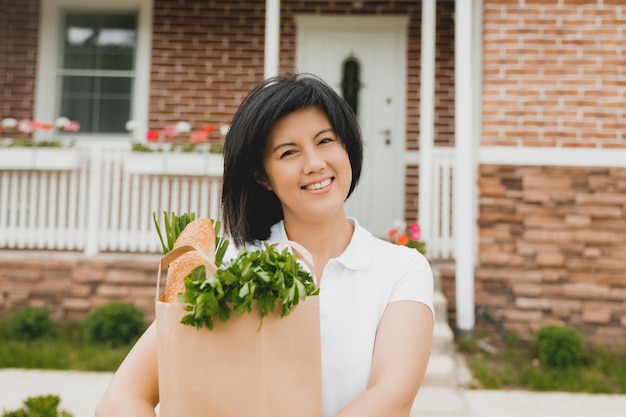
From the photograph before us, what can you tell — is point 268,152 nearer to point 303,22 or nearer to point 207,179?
point 207,179

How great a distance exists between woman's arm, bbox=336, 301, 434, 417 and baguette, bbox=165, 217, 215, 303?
0.38m

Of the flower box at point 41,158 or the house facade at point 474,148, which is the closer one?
the house facade at point 474,148

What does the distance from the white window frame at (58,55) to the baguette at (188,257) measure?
561 centimetres

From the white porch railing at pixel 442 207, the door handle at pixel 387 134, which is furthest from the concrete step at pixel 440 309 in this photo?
the door handle at pixel 387 134

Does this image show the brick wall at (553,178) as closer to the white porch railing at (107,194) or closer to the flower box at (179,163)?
the white porch railing at (107,194)

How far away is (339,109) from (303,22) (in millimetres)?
5334

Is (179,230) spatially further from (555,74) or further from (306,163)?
(555,74)

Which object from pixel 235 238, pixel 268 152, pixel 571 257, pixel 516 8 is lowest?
pixel 571 257

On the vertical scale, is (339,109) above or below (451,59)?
below

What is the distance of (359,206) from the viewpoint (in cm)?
629

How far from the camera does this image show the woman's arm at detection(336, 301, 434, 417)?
1.04 m

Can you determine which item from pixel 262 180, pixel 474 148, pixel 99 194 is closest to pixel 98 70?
pixel 99 194

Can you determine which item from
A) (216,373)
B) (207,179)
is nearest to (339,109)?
(216,373)

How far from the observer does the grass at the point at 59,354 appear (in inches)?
165
